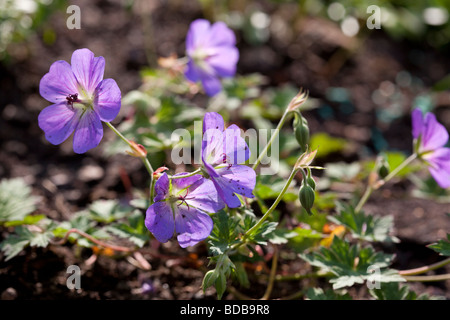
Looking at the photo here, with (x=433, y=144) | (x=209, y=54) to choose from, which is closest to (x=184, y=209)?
(x=433, y=144)

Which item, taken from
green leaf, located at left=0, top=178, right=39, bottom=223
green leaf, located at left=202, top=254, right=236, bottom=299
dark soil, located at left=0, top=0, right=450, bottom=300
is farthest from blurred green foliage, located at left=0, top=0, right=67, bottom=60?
green leaf, located at left=202, top=254, right=236, bottom=299

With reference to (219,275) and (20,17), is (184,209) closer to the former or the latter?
(219,275)

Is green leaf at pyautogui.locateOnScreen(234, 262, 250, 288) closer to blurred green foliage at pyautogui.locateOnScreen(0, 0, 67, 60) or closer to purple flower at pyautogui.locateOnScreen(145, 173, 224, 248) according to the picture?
purple flower at pyautogui.locateOnScreen(145, 173, 224, 248)

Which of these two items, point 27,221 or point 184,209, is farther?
point 27,221

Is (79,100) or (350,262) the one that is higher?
(79,100)
